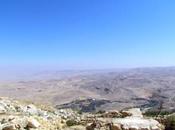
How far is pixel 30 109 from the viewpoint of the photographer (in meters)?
27.4

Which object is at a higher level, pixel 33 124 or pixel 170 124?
pixel 33 124

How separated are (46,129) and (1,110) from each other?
8.54 metres

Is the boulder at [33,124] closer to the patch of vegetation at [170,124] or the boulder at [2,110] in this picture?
the boulder at [2,110]

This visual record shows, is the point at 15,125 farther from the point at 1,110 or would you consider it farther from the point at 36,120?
the point at 1,110

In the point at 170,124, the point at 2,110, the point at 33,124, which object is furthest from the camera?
the point at 2,110

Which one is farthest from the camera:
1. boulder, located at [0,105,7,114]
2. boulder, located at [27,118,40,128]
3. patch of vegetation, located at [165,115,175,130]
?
boulder, located at [0,105,7,114]

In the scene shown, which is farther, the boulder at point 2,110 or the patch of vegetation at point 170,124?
the boulder at point 2,110

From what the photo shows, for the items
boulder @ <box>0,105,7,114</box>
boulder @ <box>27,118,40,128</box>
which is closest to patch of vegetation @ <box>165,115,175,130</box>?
boulder @ <box>27,118,40,128</box>

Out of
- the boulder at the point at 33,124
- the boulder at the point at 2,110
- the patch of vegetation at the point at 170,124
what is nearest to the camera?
the boulder at the point at 33,124

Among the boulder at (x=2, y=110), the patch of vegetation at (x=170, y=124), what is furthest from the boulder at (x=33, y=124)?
the patch of vegetation at (x=170, y=124)

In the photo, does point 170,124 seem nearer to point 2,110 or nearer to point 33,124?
point 33,124

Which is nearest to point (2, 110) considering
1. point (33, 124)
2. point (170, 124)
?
point (33, 124)

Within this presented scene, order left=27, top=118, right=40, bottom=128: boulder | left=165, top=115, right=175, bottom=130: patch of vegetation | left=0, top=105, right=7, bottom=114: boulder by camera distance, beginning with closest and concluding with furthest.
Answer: left=27, top=118, right=40, bottom=128: boulder → left=165, top=115, right=175, bottom=130: patch of vegetation → left=0, top=105, right=7, bottom=114: boulder

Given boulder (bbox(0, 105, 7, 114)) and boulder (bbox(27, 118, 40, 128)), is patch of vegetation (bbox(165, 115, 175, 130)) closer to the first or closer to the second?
boulder (bbox(27, 118, 40, 128))
